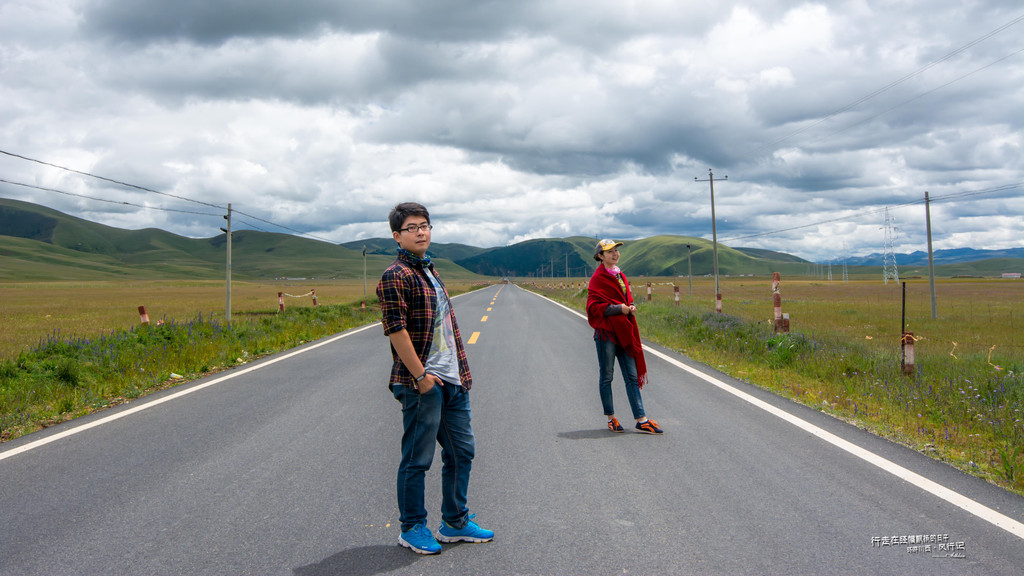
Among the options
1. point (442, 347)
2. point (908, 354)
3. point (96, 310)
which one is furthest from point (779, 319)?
point (96, 310)

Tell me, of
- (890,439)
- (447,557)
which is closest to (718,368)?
(890,439)

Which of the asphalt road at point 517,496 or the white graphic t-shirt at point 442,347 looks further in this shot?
the white graphic t-shirt at point 442,347

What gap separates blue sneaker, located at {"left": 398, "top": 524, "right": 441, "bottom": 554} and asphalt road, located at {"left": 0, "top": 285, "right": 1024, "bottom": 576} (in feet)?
0.17

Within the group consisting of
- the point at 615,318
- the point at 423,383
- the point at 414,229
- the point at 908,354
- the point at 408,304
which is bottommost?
the point at 908,354

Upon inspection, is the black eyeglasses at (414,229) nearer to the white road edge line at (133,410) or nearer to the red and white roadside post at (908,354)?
the white road edge line at (133,410)

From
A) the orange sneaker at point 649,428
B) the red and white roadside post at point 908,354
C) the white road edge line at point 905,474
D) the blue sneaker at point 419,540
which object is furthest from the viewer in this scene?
the red and white roadside post at point 908,354

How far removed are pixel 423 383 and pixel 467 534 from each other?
0.94 m

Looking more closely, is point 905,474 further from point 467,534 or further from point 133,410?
point 133,410

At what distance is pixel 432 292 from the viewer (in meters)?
3.21

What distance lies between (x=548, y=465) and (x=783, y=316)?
8975mm

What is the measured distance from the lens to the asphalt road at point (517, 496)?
9.85 feet

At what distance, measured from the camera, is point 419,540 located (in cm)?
318

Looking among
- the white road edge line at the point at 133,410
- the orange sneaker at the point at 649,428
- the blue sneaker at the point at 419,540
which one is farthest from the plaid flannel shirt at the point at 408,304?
the white road edge line at the point at 133,410

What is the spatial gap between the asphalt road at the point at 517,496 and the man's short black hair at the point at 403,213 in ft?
5.90
